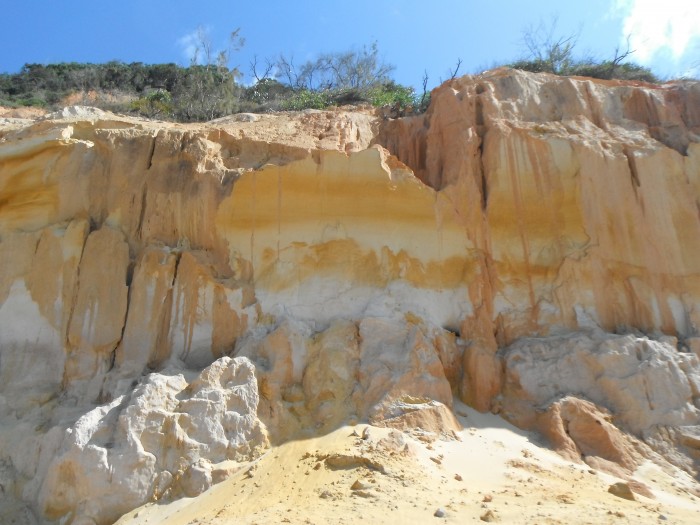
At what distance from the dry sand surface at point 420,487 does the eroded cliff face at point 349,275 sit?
0.48 m

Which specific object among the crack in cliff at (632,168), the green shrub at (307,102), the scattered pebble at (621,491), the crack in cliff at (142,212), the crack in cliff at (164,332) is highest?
the green shrub at (307,102)

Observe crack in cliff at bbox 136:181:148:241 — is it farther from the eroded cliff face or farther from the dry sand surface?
the dry sand surface

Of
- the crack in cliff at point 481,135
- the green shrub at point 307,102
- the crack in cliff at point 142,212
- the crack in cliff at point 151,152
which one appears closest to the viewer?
the crack in cliff at point 142,212

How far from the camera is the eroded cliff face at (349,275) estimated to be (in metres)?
7.97

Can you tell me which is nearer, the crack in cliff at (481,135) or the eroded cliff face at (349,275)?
the eroded cliff face at (349,275)

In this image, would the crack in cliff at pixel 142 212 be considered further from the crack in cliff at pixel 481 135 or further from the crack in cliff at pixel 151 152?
the crack in cliff at pixel 481 135

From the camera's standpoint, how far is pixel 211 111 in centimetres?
1598

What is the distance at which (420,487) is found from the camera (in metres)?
6.36

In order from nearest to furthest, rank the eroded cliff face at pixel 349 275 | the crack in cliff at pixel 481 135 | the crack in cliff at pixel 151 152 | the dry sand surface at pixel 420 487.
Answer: the dry sand surface at pixel 420 487, the eroded cliff face at pixel 349 275, the crack in cliff at pixel 151 152, the crack in cliff at pixel 481 135

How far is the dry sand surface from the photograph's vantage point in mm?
5887

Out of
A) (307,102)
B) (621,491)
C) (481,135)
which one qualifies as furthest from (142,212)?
(621,491)

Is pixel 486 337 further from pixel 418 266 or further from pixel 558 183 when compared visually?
pixel 558 183

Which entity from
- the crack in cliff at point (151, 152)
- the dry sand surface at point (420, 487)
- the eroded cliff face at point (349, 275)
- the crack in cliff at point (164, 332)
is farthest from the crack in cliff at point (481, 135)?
A: the crack in cliff at point (151, 152)

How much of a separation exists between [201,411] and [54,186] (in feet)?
16.6
